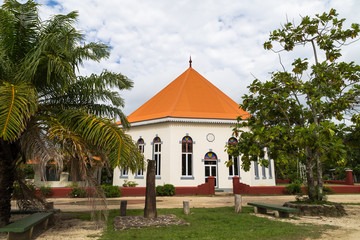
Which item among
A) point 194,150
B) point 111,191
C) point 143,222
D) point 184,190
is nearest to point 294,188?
point 194,150

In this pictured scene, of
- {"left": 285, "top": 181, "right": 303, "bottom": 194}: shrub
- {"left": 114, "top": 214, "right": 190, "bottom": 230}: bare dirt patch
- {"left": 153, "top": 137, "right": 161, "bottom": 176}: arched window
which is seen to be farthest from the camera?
{"left": 153, "top": 137, "right": 161, "bottom": 176}: arched window

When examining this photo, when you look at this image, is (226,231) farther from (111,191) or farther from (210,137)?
(210,137)

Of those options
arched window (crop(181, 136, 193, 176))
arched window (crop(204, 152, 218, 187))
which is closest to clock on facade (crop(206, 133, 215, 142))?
arched window (crop(204, 152, 218, 187))

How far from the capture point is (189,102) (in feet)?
78.1

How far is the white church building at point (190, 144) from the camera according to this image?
21.0 meters

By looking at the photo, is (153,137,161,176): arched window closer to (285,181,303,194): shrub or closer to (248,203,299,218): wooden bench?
(285,181,303,194): shrub

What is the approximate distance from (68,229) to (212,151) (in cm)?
1495

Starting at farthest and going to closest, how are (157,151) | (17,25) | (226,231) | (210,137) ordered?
(157,151) → (210,137) → (226,231) → (17,25)

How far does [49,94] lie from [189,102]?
16318 mm

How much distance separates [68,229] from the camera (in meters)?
7.95

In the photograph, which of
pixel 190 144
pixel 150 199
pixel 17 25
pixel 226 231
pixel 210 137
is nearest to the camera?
pixel 17 25

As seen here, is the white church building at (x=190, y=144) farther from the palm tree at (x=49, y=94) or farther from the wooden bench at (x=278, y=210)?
the palm tree at (x=49, y=94)

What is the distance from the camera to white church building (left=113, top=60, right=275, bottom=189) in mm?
20953

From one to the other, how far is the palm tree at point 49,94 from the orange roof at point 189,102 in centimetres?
1405
